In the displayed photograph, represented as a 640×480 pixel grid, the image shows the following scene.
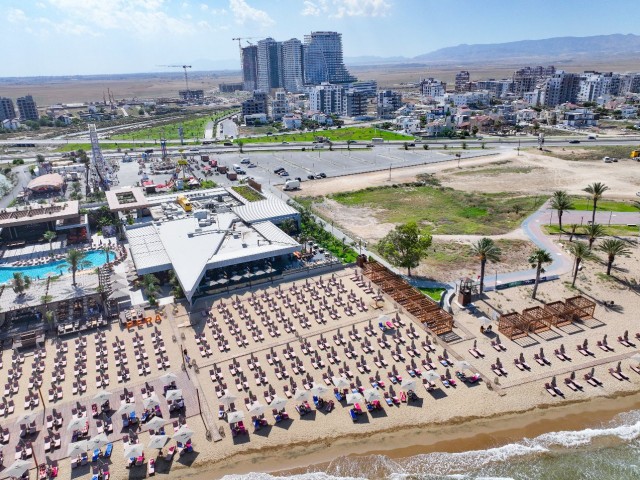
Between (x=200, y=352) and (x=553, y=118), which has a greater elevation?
(x=553, y=118)

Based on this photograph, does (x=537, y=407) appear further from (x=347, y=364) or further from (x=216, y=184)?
(x=216, y=184)

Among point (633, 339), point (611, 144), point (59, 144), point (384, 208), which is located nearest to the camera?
point (633, 339)

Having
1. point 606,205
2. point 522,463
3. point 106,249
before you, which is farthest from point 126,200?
point 606,205

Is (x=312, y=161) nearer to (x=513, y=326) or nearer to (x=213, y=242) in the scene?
(x=213, y=242)

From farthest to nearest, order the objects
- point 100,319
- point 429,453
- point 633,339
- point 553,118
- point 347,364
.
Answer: point 553,118, point 100,319, point 633,339, point 347,364, point 429,453

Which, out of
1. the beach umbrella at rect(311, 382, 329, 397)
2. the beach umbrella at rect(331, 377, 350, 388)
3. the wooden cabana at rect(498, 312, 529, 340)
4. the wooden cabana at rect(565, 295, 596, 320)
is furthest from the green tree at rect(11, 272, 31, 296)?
the wooden cabana at rect(565, 295, 596, 320)

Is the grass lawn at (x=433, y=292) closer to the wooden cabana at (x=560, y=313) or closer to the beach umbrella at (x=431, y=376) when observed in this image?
the wooden cabana at (x=560, y=313)

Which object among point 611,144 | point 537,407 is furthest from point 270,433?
point 611,144
